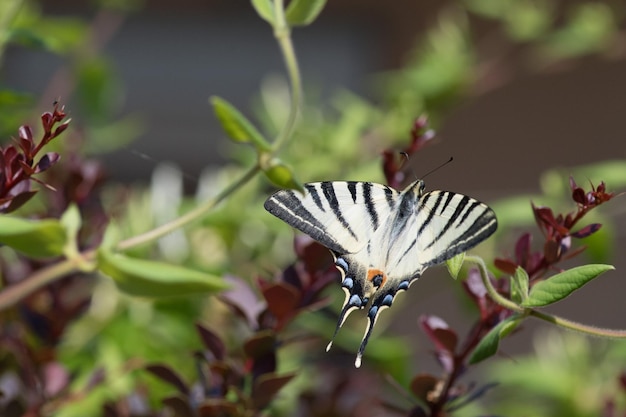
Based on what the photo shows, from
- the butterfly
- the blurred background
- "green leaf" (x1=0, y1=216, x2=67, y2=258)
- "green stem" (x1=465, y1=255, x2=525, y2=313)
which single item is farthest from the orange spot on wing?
the blurred background

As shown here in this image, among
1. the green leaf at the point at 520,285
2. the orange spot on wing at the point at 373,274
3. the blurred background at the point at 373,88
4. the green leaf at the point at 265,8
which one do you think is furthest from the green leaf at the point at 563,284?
the blurred background at the point at 373,88

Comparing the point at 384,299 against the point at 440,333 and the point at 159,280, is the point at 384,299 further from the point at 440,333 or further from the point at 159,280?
the point at 159,280

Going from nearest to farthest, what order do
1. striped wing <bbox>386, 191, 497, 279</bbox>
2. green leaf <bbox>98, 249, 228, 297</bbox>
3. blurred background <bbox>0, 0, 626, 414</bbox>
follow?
green leaf <bbox>98, 249, 228, 297</bbox>, striped wing <bbox>386, 191, 497, 279</bbox>, blurred background <bbox>0, 0, 626, 414</bbox>

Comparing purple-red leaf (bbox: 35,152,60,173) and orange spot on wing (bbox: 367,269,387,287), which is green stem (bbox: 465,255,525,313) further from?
purple-red leaf (bbox: 35,152,60,173)

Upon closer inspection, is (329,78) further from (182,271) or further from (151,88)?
(182,271)

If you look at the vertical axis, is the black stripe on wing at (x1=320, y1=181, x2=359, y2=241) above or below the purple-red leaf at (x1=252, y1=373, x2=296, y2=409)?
above

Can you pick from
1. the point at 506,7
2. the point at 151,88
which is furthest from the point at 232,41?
the point at 506,7

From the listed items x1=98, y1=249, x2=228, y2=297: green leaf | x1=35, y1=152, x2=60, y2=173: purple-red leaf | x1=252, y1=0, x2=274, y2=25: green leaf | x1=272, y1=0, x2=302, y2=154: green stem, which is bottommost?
x1=98, y1=249, x2=228, y2=297: green leaf
